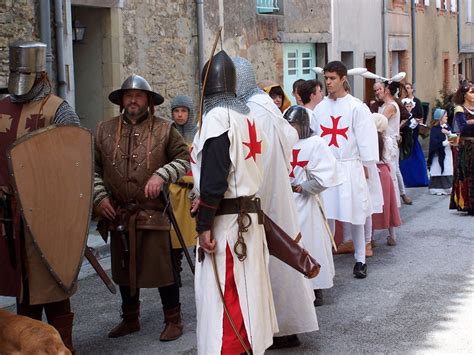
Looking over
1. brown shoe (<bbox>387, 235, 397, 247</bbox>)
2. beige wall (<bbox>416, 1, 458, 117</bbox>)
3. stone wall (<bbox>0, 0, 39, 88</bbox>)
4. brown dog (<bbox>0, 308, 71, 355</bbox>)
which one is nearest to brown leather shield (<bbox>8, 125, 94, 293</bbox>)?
brown dog (<bbox>0, 308, 71, 355</bbox>)

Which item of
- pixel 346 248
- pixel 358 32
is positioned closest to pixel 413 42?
pixel 358 32

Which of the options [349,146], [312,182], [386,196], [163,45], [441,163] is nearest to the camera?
[312,182]

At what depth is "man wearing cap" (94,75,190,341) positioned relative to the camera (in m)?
6.33

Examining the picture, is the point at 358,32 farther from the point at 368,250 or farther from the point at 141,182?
the point at 141,182

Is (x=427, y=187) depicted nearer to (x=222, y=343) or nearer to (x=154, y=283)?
(x=154, y=283)

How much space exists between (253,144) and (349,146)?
328cm

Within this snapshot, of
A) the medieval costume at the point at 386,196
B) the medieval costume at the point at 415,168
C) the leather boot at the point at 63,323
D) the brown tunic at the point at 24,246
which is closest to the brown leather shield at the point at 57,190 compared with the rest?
the brown tunic at the point at 24,246

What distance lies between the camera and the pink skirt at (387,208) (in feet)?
32.3

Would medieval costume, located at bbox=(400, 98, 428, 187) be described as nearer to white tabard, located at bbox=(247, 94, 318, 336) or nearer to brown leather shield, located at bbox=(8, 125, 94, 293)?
white tabard, located at bbox=(247, 94, 318, 336)

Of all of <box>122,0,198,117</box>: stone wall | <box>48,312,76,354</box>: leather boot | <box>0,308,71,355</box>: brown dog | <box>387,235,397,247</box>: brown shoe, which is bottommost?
<box>387,235,397,247</box>: brown shoe

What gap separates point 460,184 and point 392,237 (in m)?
2.59

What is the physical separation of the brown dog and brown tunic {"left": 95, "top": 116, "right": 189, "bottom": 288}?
4.94ft

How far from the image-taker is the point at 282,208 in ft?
19.9

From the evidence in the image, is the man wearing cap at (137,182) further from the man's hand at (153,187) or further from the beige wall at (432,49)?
the beige wall at (432,49)
